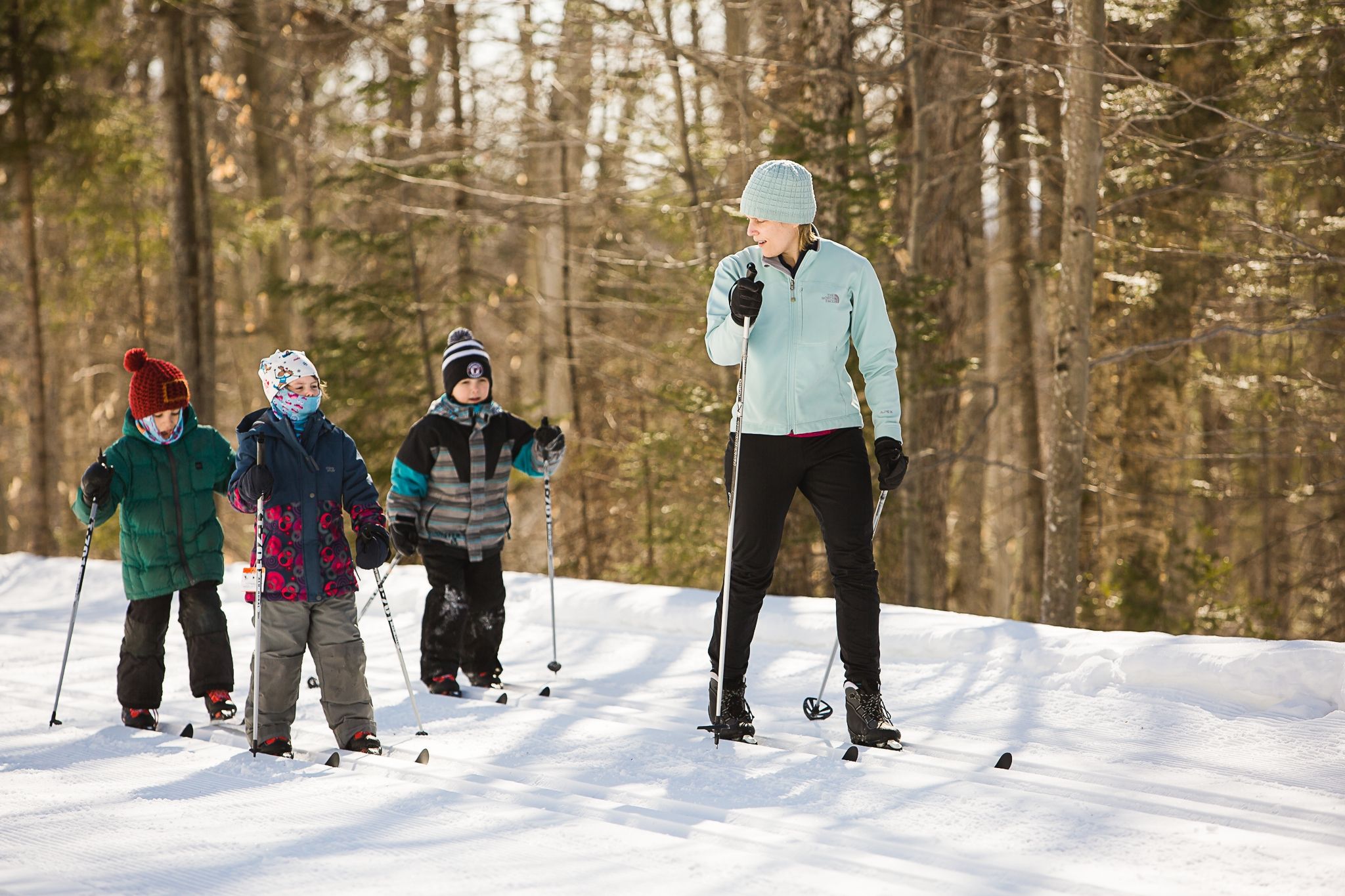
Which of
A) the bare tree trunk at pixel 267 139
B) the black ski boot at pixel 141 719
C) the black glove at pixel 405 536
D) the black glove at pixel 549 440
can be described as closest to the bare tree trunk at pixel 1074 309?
the black glove at pixel 549 440

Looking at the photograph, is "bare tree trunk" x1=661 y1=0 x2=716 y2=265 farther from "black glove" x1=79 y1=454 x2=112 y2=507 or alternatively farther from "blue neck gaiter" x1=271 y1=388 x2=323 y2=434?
"black glove" x1=79 y1=454 x2=112 y2=507

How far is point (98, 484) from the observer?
16.2ft

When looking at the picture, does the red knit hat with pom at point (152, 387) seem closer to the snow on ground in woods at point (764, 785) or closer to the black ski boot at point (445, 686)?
the snow on ground in woods at point (764, 785)

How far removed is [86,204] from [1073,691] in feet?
50.8

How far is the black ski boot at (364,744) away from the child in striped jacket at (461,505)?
1064mm

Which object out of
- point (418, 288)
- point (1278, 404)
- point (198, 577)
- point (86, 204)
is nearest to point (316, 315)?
point (418, 288)

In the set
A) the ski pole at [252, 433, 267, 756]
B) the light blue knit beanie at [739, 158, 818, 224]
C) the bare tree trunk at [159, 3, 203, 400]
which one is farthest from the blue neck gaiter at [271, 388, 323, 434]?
the bare tree trunk at [159, 3, 203, 400]

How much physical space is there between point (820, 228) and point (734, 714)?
5824mm

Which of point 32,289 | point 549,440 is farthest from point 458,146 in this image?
point 549,440

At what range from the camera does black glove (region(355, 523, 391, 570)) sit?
14.8 feet

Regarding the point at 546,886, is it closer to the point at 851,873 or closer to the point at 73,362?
the point at 851,873

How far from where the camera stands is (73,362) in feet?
81.3

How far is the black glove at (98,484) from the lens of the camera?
16.1 feet

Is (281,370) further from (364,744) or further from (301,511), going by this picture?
(364,744)
